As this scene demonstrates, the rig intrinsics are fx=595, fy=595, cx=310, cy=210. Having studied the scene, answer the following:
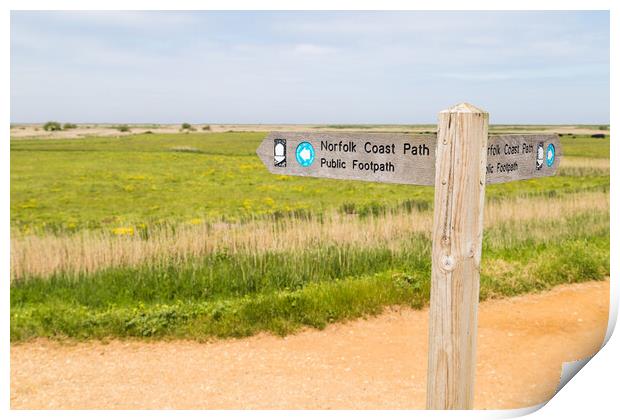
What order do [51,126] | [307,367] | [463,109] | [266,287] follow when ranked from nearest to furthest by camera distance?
[463,109] → [307,367] → [266,287] → [51,126]

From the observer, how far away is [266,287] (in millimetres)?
7449

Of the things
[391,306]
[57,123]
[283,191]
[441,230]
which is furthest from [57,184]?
[57,123]

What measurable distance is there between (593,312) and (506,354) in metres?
1.73

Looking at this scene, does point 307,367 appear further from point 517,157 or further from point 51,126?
point 51,126

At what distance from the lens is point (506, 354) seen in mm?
5453

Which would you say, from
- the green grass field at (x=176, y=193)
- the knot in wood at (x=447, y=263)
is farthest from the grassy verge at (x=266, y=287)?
the green grass field at (x=176, y=193)

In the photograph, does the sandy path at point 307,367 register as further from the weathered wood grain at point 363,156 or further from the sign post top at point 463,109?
the sign post top at point 463,109

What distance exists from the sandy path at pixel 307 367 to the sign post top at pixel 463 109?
8.40 feet

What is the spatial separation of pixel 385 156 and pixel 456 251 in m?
0.67

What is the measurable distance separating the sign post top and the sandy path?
2559 mm

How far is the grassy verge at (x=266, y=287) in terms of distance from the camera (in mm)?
6047

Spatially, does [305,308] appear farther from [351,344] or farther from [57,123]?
[57,123]

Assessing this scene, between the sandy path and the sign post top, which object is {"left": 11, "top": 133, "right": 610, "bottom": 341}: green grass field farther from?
the sign post top

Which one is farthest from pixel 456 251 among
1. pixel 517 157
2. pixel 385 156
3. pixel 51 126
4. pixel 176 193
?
pixel 51 126
